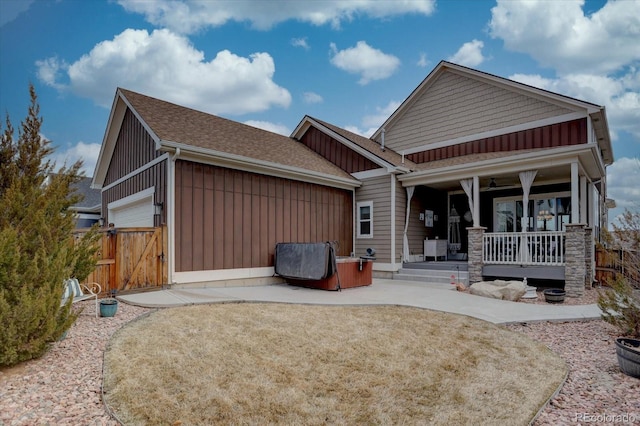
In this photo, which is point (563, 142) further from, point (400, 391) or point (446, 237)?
point (400, 391)

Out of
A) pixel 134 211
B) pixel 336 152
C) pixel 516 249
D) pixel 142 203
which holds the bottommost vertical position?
pixel 516 249

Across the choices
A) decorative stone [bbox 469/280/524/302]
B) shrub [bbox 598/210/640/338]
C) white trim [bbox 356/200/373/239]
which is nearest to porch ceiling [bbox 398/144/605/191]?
white trim [bbox 356/200/373/239]

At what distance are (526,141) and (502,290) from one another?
617 cm

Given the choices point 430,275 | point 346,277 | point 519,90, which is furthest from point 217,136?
point 519,90


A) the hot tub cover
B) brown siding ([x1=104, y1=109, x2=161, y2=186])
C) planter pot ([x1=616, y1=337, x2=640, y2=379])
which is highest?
brown siding ([x1=104, y1=109, x2=161, y2=186])

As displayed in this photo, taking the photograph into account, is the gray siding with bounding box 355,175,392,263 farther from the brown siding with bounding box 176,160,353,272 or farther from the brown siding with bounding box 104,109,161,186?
the brown siding with bounding box 104,109,161,186

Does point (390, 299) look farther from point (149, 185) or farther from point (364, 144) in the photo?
point (364, 144)

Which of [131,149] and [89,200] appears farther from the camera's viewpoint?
[89,200]

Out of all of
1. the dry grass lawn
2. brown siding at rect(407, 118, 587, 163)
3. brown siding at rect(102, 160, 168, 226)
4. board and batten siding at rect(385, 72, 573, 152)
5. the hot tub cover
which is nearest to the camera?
the dry grass lawn

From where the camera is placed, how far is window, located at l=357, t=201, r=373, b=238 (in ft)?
38.7

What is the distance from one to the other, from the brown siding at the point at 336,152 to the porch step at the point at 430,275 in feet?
11.6

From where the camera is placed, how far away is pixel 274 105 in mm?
23391

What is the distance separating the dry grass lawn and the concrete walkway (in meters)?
0.91

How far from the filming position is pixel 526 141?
11.6 meters
